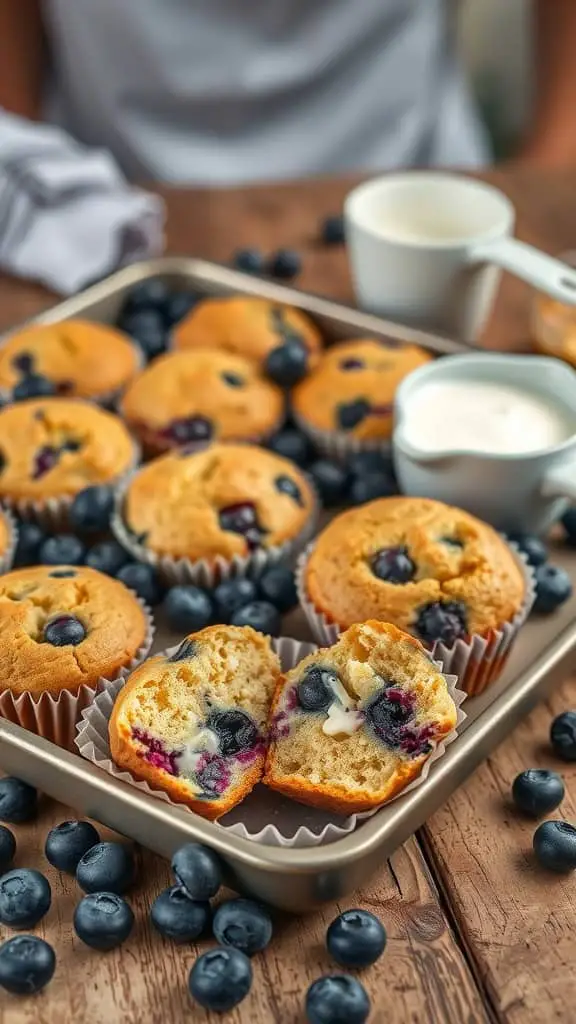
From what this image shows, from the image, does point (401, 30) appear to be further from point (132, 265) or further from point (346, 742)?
point (346, 742)

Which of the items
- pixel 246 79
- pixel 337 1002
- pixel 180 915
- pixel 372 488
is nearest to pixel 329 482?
pixel 372 488

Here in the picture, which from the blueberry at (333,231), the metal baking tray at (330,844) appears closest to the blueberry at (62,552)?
the metal baking tray at (330,844)

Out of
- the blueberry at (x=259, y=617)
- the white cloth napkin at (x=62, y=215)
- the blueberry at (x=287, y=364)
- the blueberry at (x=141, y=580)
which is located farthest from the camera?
the white cloth napkin at (x=62, y=215)

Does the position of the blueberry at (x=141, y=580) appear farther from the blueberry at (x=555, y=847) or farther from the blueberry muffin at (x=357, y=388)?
the blueberry at (x=555, y=847)

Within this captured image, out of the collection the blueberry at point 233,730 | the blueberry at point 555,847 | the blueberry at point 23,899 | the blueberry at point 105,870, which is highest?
the blueberry at point 233,730

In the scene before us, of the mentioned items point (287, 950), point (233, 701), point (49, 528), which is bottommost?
point (49, 528)

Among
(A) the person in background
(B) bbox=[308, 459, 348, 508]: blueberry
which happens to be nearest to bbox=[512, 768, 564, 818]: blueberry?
(B) bbox=[308, 459, 348, 508]: blueberry

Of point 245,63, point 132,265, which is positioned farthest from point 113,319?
point 245,63

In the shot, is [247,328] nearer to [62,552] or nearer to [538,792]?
[62,552]
